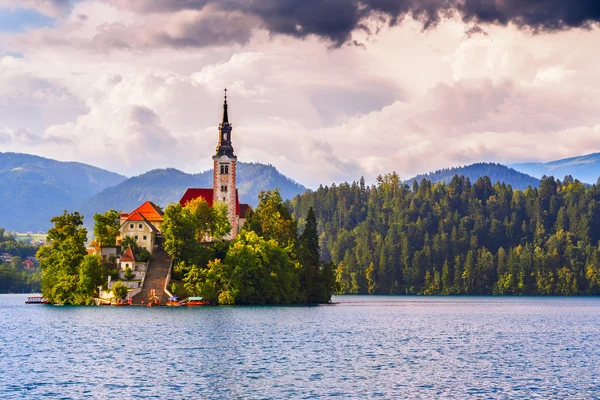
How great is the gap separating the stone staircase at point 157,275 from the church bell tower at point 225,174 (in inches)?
797

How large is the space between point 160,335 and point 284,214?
75994 mm

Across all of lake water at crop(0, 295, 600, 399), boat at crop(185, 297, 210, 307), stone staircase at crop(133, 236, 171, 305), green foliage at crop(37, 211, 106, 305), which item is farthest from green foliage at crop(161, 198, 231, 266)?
lake water at crop(0, 295, 600, 399)

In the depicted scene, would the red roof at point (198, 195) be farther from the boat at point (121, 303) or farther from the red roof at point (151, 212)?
the boat at point (121, 303)

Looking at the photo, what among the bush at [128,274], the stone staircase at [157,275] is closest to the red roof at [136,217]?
the stone staircase at [157,275]

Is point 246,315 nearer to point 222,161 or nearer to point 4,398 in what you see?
point 222,161

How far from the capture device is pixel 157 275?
14562 centimetres

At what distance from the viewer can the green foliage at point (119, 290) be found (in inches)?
5507

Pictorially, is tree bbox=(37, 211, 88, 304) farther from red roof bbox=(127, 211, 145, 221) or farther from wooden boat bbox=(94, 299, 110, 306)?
red roof bbox=(127, 211, 145, 221)

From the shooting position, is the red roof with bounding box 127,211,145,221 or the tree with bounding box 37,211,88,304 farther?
the red roof with bounding box 127,211,145,221

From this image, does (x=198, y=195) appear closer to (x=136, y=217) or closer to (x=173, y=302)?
(x=136, y=217)

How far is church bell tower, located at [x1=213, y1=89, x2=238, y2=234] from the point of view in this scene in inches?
6742

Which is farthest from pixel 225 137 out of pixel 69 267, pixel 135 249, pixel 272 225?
pixel 69 267

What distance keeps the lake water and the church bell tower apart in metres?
57.0

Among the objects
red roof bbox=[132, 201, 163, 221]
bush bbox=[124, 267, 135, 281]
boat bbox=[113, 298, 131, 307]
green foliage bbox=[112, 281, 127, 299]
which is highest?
red roof bbox=[132, 201, 163, 221]
